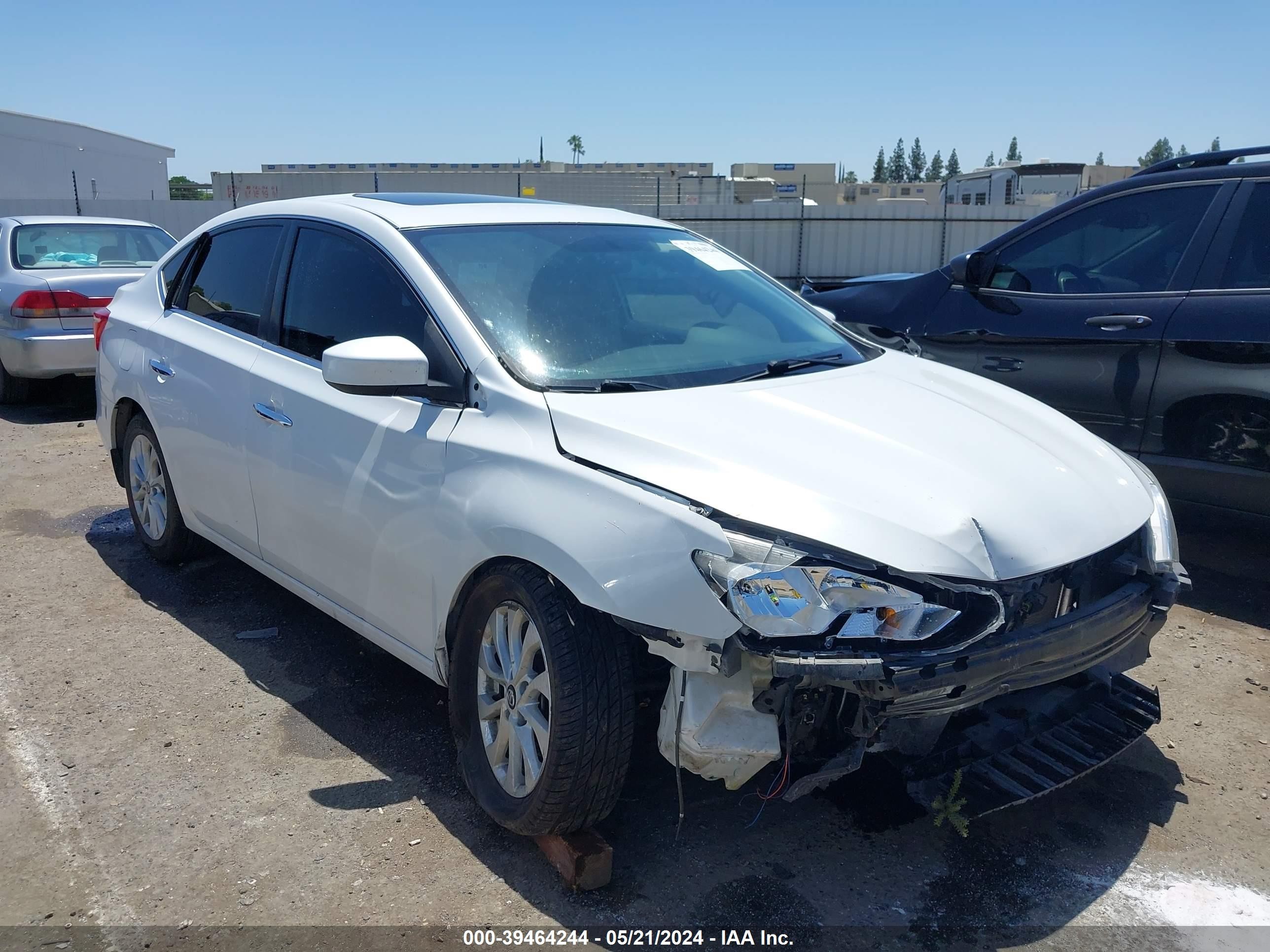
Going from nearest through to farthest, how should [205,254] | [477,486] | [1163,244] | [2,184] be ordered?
1. [477,486]
2. [205,254]
3. [1163,244]
4. [2,184]

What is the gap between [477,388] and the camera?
9.40 ft

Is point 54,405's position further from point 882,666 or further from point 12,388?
point 882,666

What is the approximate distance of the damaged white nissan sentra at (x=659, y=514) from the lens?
2.28m

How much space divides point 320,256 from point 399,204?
35 centimetres

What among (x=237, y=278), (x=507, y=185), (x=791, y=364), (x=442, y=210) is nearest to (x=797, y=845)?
(x=791, y=364)

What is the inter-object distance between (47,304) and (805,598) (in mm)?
8115

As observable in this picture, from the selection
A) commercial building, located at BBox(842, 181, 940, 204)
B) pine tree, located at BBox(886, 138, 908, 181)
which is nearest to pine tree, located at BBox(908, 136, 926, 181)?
pine tree, located at BBox(886, 138, 908, 181)

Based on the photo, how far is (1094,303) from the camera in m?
4.83

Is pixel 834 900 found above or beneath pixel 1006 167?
beneath

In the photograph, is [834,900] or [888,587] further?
[834,900]

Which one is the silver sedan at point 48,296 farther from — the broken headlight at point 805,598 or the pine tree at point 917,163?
the pine tree at point 917,163

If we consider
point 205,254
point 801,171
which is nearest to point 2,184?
point 801,171

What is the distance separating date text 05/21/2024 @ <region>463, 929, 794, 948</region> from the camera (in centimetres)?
241

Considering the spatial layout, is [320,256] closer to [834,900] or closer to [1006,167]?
[834,900]
